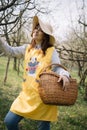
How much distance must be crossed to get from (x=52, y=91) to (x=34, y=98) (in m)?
0.33

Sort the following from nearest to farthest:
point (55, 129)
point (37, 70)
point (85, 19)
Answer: point (37, 70)
point (55, 129)
point (85, 19)

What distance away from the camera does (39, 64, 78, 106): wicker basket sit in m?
3.72

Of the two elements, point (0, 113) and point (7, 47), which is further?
point (0, 113)

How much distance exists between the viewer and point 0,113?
25.1 ft

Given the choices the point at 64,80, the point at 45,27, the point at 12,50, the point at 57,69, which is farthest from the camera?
the point at 12,50

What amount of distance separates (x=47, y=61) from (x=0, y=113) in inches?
157

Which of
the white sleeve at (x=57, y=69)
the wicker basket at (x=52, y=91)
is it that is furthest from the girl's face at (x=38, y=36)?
the wicker basket at (x=52, y=91)

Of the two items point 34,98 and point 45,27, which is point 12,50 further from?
point 34,98

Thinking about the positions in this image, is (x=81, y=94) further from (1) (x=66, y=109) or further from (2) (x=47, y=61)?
(2) (x=47, y=61)

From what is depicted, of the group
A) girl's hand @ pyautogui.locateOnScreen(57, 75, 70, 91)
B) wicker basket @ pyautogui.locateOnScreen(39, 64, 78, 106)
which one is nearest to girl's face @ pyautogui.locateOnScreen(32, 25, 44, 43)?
wicker basket @ pyautogui.locateOnScreen(39, 64, 78, 106)

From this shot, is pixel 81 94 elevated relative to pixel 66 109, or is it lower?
lower

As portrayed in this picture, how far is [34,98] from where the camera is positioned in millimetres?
3949

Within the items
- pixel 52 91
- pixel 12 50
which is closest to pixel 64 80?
pixel 52 91

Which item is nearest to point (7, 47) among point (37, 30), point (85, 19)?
point (37, 30)
